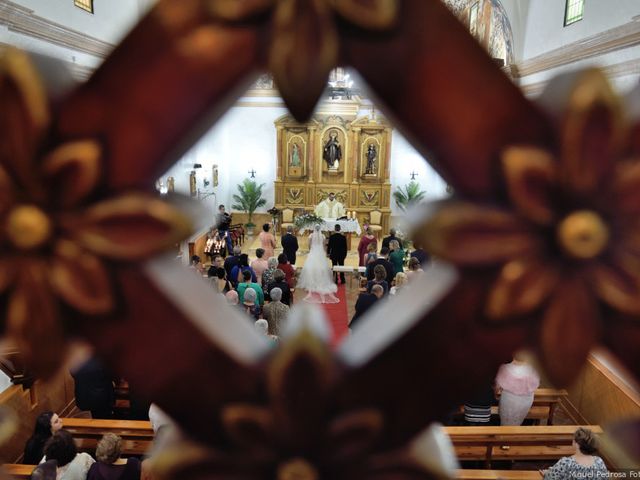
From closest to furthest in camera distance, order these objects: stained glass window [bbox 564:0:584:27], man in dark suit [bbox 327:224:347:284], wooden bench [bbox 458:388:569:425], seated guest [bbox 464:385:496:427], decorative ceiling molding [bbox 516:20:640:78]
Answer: seated guest [bbox 464:385:496:427] → wooden bench [bbox 458:388:569:425] → decorative ceiling molding [bbox 516:20:640:78] → stained glass window [bbox 564:0:584:27] → man in dark suit [bbox 327:224:347:284]

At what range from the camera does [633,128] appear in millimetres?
476

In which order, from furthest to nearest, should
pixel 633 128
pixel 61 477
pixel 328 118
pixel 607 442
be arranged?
pixel 328 118
pixel 61 477
pixel 607 442
pixel 633 128

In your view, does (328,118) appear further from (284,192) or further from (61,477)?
(61,477)

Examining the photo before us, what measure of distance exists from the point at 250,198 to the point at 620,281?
18503 millimetres

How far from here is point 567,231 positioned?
47 cm

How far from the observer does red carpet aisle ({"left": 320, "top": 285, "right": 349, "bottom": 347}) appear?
917cm

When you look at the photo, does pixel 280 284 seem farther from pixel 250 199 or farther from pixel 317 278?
pixel 250 199

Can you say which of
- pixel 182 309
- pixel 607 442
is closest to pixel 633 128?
pixel 607 442

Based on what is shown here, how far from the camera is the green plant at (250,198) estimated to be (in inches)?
737

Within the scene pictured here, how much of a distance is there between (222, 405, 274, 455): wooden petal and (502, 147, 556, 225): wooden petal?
0.35 m

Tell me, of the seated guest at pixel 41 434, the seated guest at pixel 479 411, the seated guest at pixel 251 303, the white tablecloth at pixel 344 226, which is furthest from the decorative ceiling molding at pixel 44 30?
the white tablecloth at pixel 344 226

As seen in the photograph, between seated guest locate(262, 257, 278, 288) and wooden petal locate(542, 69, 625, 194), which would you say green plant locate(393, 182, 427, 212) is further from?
wooden petal locate(542, 69, 625, 194)

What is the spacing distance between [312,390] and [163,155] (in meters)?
0.29

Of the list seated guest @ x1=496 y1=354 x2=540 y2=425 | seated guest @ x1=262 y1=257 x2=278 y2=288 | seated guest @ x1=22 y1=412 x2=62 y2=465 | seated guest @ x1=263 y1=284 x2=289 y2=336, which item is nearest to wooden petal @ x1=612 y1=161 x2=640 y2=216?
seated guest @ x1=22 y1=412 x2=62 y2=465
